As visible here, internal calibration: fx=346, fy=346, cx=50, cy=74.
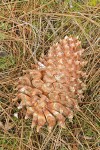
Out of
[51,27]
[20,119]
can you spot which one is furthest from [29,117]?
[51,27]

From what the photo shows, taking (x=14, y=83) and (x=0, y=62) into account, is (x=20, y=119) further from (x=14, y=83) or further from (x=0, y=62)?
(x=0, y=62)

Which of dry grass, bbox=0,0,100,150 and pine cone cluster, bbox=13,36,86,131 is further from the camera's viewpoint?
dry grass, bbox=0,0,100,150

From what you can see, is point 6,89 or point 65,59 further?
point 6,89

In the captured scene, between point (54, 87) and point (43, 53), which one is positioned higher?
point (43, 53)

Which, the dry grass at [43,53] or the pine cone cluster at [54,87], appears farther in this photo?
the dry grass at [43,53]
